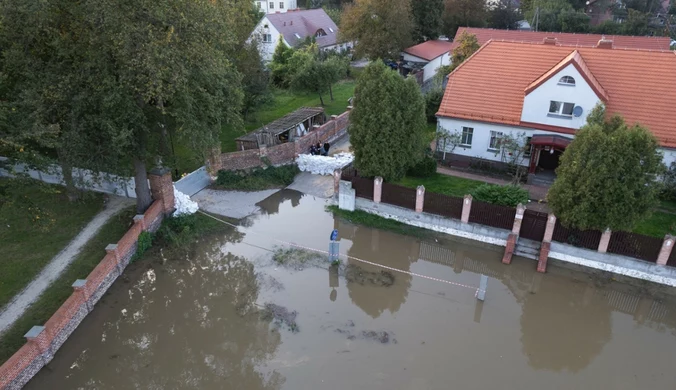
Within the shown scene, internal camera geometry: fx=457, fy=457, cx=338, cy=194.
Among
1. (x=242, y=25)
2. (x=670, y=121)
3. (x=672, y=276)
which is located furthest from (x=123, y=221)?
(x=670, y=121)

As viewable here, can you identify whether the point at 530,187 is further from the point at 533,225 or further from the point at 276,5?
the point at 276,5

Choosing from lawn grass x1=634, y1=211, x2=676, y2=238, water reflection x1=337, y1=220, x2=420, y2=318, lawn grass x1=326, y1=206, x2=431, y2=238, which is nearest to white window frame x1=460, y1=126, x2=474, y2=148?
lawn grass x1=326, y1=206, x2=431, y2=238

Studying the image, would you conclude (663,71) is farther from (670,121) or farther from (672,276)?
(672,276)

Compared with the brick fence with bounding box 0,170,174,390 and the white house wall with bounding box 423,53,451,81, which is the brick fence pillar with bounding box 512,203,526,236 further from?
the white house wall with bounding box 423,53,451,81

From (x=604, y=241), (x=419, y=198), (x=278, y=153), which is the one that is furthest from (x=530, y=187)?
(x=278, y=153)

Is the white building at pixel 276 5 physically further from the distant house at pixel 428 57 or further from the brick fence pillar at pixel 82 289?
the brick fence pillar at pixel 82 289
